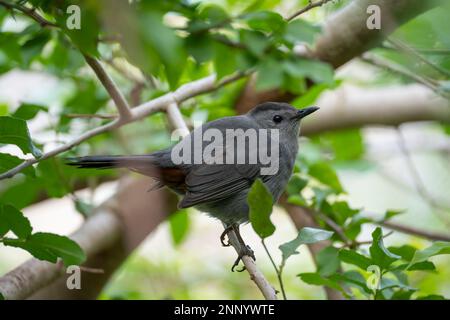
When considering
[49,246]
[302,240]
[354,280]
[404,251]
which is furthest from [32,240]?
[404,251]

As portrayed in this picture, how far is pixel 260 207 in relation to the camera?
204cm

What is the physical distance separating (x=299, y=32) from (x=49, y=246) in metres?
1.51

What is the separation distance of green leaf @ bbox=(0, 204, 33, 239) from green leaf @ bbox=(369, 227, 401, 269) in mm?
1260

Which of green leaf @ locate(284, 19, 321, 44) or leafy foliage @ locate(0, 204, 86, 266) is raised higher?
green leaf @ locate(284, 19, 321, 44)

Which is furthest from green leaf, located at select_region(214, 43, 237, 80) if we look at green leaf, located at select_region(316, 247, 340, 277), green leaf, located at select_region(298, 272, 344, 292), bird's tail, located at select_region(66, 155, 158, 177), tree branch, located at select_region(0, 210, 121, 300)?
tree branch, located at select_region(0, 210, 121, 300)

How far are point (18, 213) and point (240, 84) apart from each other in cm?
223

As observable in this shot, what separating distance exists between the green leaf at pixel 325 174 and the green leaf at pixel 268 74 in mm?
550

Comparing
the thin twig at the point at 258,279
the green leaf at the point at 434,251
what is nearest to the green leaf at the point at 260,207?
the thin twig at the point at 258,279

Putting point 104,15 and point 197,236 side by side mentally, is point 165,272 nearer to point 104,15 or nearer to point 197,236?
point 197,236

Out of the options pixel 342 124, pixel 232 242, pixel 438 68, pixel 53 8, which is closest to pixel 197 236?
pixel 342 124

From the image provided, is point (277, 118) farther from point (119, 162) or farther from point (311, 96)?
point (119, 162)

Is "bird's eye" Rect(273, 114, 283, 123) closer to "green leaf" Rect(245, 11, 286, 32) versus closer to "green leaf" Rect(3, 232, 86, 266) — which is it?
"green leaf" Rect(245, 11, 286, 32)

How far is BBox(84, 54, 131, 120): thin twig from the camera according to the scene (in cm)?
245

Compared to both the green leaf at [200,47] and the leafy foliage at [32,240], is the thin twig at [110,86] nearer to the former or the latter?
the green leaf at [200,47]
